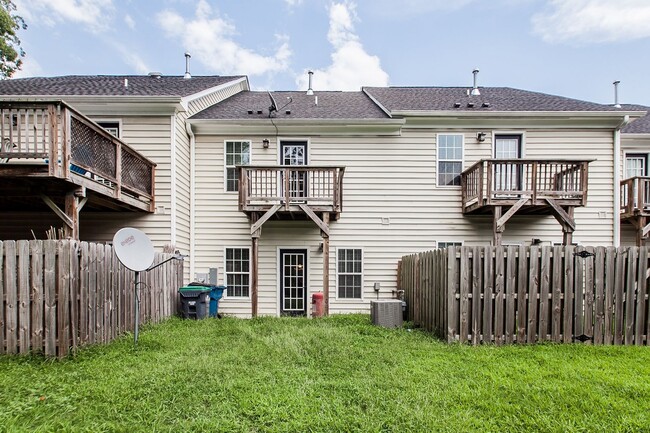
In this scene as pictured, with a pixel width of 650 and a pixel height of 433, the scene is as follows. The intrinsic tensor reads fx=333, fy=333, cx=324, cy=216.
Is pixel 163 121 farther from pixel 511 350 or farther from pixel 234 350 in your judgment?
pixel 511 350

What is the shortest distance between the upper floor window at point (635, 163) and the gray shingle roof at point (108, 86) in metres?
13.3

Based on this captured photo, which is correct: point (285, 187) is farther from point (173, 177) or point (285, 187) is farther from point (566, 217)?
point (566, 217)

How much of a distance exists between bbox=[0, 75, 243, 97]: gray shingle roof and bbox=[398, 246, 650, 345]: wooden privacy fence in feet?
26.7

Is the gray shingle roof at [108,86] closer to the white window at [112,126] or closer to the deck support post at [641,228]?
the white window at [112,126]

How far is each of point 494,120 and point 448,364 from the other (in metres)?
7.75

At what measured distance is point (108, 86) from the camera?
955 centimetres

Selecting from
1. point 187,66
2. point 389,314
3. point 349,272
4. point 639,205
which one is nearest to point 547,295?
point 389,314

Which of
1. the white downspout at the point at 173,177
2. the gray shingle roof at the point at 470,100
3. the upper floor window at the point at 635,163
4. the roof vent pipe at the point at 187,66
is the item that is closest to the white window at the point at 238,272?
the white downspout at the point at 173,177

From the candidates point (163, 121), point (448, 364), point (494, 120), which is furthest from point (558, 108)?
point (163, 121)

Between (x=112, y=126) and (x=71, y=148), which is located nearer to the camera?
(x=71, y=148)

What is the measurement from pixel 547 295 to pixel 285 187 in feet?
19.0

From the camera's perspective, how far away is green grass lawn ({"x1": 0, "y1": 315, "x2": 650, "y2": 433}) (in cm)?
285

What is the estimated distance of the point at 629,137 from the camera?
10109 millimetres

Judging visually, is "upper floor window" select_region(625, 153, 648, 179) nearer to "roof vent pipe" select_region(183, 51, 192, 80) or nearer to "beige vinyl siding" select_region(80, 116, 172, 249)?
"beige vinyl siding" select_region(80, 116, 172, 249)
